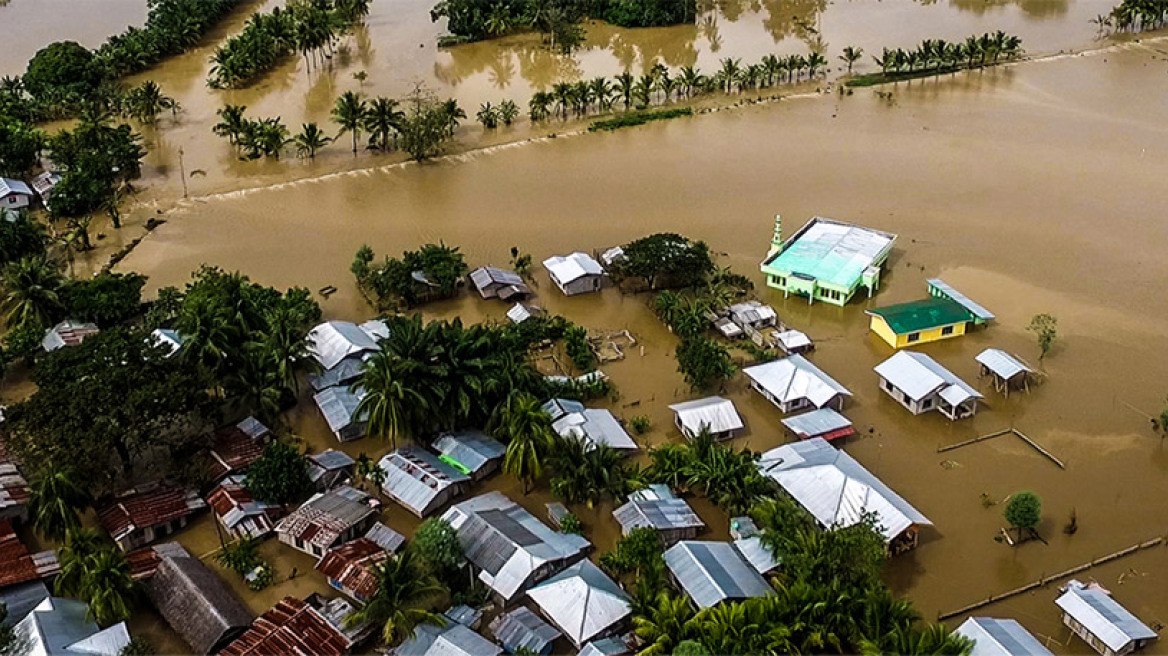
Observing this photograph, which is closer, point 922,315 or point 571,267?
point 922,315

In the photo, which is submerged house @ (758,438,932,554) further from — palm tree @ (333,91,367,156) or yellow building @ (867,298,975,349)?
palm tree @ (333,91,367,156)

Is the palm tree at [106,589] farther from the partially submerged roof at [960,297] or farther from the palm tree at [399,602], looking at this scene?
the partially submerged roof at [960,297]

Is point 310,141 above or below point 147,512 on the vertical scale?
above

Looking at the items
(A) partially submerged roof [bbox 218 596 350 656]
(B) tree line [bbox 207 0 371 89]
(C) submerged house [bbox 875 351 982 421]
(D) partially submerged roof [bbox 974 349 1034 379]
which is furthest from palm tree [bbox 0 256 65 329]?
(D) partially submerged roof [bbox 974 349 1034 379]

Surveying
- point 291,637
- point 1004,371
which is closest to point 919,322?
point 1004,371

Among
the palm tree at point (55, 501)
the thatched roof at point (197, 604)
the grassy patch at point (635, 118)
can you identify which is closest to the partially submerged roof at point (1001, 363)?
the thatched roof at point (197, 604)

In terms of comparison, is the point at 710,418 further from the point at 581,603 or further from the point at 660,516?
the point at 581,603
